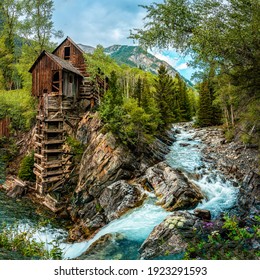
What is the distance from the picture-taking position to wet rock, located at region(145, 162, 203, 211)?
1121 centimetres

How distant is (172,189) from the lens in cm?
1205

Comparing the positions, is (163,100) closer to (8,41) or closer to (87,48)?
(87,48)

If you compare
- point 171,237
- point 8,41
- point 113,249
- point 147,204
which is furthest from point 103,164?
point 8,41

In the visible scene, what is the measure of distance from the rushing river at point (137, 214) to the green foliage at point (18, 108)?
9.60 meters

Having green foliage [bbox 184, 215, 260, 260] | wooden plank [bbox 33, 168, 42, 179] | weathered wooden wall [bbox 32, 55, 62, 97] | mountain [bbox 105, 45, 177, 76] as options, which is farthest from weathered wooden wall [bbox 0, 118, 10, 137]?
green foliage [bbox 184, 215, 260, 260]

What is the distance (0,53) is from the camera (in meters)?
27.5

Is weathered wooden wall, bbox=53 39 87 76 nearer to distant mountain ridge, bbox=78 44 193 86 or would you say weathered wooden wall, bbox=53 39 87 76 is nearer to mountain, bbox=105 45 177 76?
distant mountain ridge, bbox=78 44 193 86

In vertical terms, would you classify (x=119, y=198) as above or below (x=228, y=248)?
below

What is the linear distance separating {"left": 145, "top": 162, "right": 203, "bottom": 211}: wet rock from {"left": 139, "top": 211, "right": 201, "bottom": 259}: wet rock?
265cm

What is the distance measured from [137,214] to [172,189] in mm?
2058

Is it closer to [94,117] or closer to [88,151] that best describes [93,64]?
[94,117]

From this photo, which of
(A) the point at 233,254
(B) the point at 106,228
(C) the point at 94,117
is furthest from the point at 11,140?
(A) the point at 233,254

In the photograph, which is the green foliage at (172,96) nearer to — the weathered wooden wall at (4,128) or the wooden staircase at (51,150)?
the wooden staircase at (51,150)

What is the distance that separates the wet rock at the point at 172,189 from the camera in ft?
36.8
